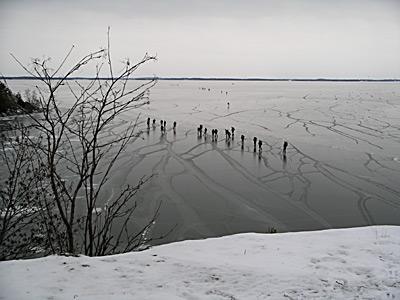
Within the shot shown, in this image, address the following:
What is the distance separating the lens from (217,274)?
3.90 metres

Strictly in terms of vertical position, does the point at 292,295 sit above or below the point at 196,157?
above

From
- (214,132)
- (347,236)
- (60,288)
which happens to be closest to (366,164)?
(214,132)

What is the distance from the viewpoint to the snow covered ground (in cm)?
343

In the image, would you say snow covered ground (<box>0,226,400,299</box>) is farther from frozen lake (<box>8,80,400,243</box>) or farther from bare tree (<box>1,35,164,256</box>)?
frozen lake (<box>8,80,400,243</box>)

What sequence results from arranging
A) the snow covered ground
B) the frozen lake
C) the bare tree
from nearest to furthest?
1. the snow covered ground
2. the bare tree
3. the frozen lake

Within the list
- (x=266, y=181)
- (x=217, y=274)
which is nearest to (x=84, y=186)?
(x=217, y=274)

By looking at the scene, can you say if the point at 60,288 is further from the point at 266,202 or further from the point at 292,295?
the point at 266,202

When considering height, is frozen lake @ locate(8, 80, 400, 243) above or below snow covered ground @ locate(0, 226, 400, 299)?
below

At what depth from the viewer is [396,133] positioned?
25.9 m

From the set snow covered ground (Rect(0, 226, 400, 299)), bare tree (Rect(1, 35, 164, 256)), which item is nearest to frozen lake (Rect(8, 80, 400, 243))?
bare tree (Rect(1, 35, 164, 256))

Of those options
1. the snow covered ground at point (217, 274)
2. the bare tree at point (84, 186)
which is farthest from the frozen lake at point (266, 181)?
the snow covered ground at point (217, 274)

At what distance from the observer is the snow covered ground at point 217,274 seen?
343 centimetres

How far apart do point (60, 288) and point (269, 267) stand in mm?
2367

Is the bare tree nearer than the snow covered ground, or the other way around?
the snow covered ground
